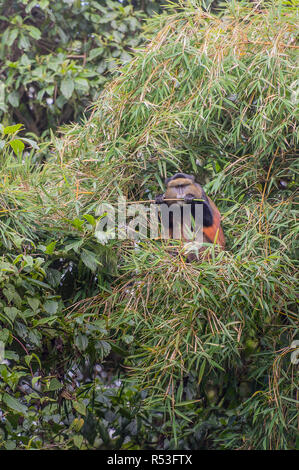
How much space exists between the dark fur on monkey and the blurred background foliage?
0.06 m

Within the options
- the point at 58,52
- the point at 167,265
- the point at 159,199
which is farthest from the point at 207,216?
the point at 58,52

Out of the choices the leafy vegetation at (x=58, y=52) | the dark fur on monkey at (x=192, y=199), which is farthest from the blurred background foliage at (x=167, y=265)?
the leafy vegetation at (x=58, y=52)

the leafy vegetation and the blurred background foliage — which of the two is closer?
the blurred background foliage

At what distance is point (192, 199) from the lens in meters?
2.55

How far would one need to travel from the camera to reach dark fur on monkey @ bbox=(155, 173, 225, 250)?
2559 mm

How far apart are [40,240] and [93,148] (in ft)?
1.69

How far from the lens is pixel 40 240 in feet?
8.45

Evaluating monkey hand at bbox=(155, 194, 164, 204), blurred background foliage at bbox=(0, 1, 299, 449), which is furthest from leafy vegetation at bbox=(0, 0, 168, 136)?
monkey hand at bbox=(155, 194, 164, 204)

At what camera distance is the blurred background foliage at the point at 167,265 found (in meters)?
2.29

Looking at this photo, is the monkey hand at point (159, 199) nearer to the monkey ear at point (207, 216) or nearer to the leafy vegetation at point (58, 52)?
the monkey ear at point (207, 216)

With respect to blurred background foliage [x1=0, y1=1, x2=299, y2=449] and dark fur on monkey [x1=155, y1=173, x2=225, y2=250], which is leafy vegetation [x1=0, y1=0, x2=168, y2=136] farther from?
dark fur on monkey [x1=155, y1=173, x2=225, y2=250]

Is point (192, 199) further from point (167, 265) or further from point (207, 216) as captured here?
point (167, 265)

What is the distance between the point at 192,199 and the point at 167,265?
358mm

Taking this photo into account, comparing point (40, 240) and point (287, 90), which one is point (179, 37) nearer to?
point (287, 90)
